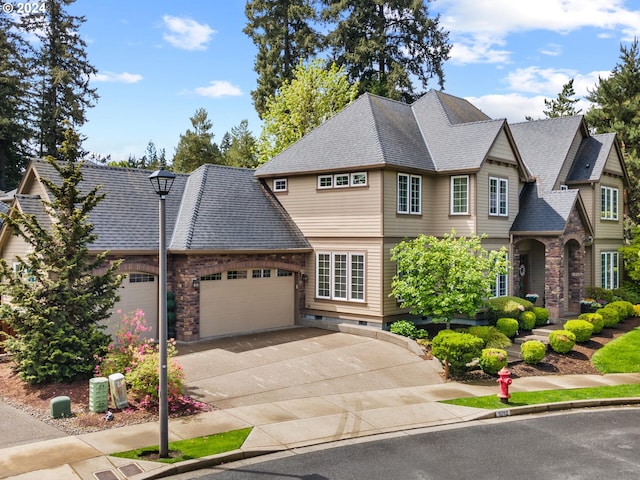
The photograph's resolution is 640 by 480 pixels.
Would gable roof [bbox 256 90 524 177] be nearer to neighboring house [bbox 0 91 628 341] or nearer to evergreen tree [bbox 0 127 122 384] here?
neighboring house [bbox 0 91 628 341]

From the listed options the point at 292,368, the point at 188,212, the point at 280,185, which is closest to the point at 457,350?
the point at 292,368

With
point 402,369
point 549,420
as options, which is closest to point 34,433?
point 402,369

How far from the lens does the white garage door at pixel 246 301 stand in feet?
69.6

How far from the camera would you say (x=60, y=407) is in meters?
12.5

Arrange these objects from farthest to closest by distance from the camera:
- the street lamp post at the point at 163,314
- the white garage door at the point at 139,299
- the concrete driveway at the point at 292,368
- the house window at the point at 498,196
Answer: the house window at the point at 498,196
the white garage door at the point at 139,299
the concrete driveway at the point at 292,368
the street lamp post at the point at 163,314

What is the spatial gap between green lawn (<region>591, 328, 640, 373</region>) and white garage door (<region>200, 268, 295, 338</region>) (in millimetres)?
12608

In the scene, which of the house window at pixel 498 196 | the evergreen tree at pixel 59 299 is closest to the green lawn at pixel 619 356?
the house window at pixel 498 196

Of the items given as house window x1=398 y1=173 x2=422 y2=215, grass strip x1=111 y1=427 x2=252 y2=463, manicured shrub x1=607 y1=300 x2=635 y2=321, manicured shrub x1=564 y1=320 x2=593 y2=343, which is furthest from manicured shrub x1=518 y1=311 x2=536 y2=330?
grass strip x1=111 y1=427 x2=252 y2=463

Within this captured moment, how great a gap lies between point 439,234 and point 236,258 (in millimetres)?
9408

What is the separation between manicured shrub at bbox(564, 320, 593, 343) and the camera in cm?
2141

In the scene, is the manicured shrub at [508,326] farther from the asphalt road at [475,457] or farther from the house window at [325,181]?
the house window at [325,181]

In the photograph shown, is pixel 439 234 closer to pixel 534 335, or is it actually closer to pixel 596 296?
pixel 534 335

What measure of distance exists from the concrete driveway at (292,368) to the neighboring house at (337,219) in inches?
80.1

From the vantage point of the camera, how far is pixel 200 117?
168ft
